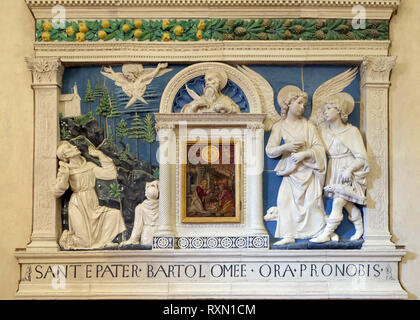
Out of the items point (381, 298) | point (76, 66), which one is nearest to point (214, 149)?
point (76, 66)

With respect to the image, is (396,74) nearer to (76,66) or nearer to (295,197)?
(295,197)

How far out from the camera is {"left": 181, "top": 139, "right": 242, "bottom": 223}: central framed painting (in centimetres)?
748

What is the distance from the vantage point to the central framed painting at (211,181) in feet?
24.6

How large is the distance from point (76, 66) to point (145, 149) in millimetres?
1327

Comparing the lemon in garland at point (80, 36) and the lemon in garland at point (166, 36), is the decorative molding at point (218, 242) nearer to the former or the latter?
the lemon in garland at point (166, 36)

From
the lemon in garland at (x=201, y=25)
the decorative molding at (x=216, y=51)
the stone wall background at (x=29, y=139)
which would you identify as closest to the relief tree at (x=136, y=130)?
the decorative molding at (x=216, y=51)

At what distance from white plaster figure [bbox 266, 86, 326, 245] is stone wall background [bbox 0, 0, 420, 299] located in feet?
2.92

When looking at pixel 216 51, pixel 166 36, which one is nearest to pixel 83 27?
pixel 166 36

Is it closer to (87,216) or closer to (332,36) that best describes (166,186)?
(87,216)

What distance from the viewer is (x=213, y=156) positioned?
755cm

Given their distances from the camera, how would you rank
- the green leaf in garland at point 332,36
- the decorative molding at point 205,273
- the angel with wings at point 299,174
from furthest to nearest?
the green leaf in garland at point 332,36
the angel with wings at point 299,174
the decorative molding at point 205,273

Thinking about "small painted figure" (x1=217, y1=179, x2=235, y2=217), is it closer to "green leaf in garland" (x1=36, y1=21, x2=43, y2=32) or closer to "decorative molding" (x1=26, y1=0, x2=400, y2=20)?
"decorative molding" (x1=26, y1=0, x2=400, y2=20)

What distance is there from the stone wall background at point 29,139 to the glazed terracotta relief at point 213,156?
0.43m

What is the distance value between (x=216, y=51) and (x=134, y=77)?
1026 mm
